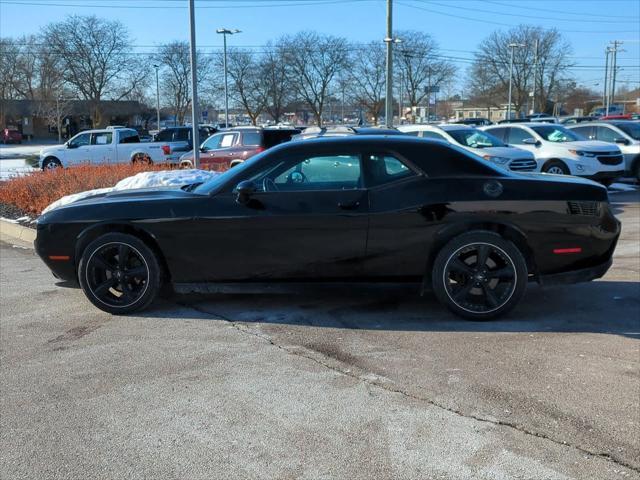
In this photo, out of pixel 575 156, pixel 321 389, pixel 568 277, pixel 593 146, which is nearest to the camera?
pixel 321 389

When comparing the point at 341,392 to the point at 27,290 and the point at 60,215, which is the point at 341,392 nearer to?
the point at 60,215

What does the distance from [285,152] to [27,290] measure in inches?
130

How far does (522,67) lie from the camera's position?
252 ft

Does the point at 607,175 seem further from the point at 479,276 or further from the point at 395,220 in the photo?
the point at 395,220

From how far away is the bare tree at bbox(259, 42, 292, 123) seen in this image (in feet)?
224

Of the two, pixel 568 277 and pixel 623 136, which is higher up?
pixel 623 136

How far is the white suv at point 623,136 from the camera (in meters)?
17.0

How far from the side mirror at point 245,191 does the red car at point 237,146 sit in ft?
34.9

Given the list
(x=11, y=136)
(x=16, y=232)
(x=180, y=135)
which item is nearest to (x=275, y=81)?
(x=11, y=136)

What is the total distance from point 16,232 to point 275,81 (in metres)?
61.7

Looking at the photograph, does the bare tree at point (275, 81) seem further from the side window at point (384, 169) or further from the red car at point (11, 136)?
the side window at point (384, 169)

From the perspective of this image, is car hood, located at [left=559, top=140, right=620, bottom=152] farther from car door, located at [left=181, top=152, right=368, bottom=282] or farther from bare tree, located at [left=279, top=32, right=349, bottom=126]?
bare tree, located at [left=279, top=32, right=349, bottom=126]

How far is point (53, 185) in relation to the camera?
11859mm

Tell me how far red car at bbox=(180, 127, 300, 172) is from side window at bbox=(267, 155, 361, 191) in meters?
10.6
